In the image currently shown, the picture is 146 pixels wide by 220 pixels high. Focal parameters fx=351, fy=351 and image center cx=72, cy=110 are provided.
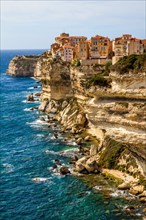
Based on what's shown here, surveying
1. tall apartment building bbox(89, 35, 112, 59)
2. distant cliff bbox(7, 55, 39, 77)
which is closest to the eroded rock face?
tall apartment building bbox(89, 35, 112, 59)

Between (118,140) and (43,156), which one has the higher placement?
(118,140)

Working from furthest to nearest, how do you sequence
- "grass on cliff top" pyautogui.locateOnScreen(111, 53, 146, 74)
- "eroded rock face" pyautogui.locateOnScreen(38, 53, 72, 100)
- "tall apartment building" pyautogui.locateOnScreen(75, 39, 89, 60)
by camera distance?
"tall apartment building" pyautogui.locateOnScreen(75, 39, 89, 60)
"eroded rock face" pyautogui.locateOnScreen(38, 53, 72, 100)
"grass on cliff top" pyautogui.locateOnScreen(111, 53, 146, 74)

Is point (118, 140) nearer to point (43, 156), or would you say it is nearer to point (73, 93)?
point (43, 156)

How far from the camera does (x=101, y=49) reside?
84.1 m

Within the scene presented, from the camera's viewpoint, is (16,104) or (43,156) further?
(16,104)

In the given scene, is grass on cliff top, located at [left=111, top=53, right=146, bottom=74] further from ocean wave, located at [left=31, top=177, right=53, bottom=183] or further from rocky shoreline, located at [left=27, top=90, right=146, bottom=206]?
ocean wave, located at [left=31, top=177, right=53, bottom=183]

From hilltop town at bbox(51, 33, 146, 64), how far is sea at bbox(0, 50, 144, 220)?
25457mm

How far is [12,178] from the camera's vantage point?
46094 mm

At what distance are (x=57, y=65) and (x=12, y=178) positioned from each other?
140 feet

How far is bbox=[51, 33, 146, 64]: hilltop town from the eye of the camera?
76.1m

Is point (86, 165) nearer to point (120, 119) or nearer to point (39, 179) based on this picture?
point (39, 179)

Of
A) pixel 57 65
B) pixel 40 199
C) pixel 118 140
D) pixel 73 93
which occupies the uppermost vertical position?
pixel 57 65

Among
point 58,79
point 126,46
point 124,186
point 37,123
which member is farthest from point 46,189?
point 126,46

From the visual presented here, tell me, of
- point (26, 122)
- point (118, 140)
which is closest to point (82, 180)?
point (118, 140)
